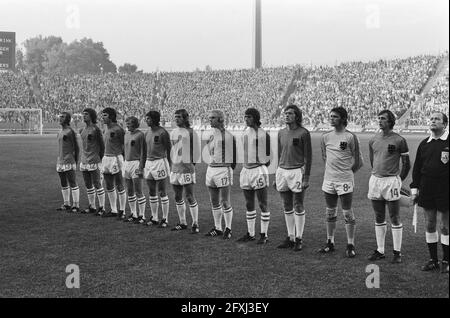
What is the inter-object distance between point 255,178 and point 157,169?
2.10 metres

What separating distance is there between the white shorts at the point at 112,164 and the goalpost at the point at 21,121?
122 ft

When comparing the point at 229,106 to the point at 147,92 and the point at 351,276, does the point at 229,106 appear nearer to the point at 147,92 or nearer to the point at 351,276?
the point at 147,92

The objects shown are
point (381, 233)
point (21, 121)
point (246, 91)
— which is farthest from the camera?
point (246, 91)

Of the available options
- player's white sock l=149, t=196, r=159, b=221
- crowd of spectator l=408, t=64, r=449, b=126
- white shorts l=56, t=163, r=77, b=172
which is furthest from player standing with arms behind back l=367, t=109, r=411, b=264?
crowd of spectator l=408, t=64, r=449, b=126

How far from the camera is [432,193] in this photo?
632 cm

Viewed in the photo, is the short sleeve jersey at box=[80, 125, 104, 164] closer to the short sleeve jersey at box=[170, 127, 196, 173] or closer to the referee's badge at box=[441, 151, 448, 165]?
A: the short sleeve jersey at box=[170, 127, 196, 173]

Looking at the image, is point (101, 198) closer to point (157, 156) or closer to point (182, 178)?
point (157, 156)

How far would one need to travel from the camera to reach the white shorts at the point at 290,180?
755cm

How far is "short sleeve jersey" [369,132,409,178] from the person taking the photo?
6.80 m

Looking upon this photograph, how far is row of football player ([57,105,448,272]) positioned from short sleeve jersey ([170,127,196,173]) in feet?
0.07

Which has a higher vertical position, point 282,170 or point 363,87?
point 363,87

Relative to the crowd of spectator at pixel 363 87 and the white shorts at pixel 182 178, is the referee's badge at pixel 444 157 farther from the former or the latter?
the crowd of spectator at pixel 363 87

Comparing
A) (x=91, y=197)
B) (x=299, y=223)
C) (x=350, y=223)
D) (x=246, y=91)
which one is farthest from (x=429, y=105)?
(x=350, y=223)
